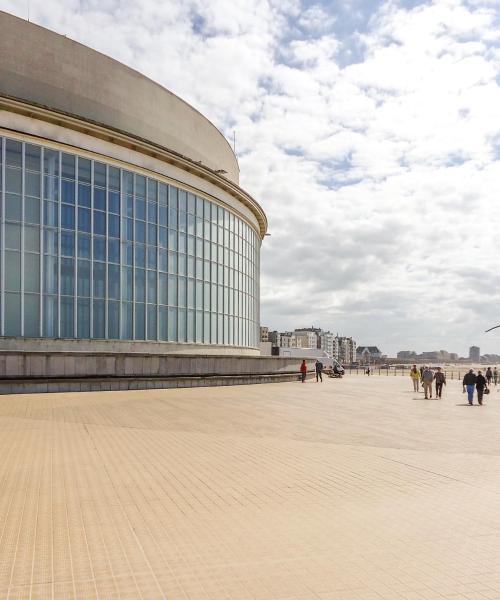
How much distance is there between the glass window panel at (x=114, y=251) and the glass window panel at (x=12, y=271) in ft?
16.6

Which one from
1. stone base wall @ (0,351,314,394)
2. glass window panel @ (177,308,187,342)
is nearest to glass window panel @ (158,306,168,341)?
glass window panel @ (177,308,187,342)

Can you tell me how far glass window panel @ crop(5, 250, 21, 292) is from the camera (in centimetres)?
2606

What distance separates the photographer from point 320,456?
9602mm

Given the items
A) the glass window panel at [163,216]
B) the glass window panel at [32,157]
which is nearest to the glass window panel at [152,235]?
the glass window panel at [163,216]

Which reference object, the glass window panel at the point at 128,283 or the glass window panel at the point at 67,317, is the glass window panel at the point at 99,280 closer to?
the glass window panel at the point at 128,283

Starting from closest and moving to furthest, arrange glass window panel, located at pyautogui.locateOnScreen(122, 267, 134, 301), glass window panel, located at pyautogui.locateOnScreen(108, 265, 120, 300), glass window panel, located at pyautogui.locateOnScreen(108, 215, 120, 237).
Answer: glass window panel, located at pyautogui.locateOnScreen(108, 265, 120, 300)
glass window panel, located at pyautogui.locateOnScreen(108, 215, 120, 237)
glass window panel, located at pyautogui.locateOnScreen(122, 267, 134, 301)

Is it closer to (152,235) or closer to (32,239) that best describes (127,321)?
(152,235)

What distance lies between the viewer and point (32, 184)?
88.5 ft

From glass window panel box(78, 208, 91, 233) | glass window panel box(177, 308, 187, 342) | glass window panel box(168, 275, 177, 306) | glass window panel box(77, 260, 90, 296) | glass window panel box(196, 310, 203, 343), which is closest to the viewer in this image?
glass window panel box(77, 260, 90, 296)

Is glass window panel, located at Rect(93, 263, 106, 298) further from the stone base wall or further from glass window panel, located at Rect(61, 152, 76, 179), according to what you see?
the stone base wall

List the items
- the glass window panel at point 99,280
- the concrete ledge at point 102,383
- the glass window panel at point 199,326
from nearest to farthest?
1. the concrete ledge at point 102,383
2. the glass window panel at point 99,280
3. the glass window panel at point 199,326

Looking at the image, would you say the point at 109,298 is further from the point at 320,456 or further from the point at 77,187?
the point at 320,456

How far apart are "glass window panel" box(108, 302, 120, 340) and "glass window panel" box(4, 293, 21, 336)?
16.2ft

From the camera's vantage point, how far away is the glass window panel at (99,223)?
2959 cm
